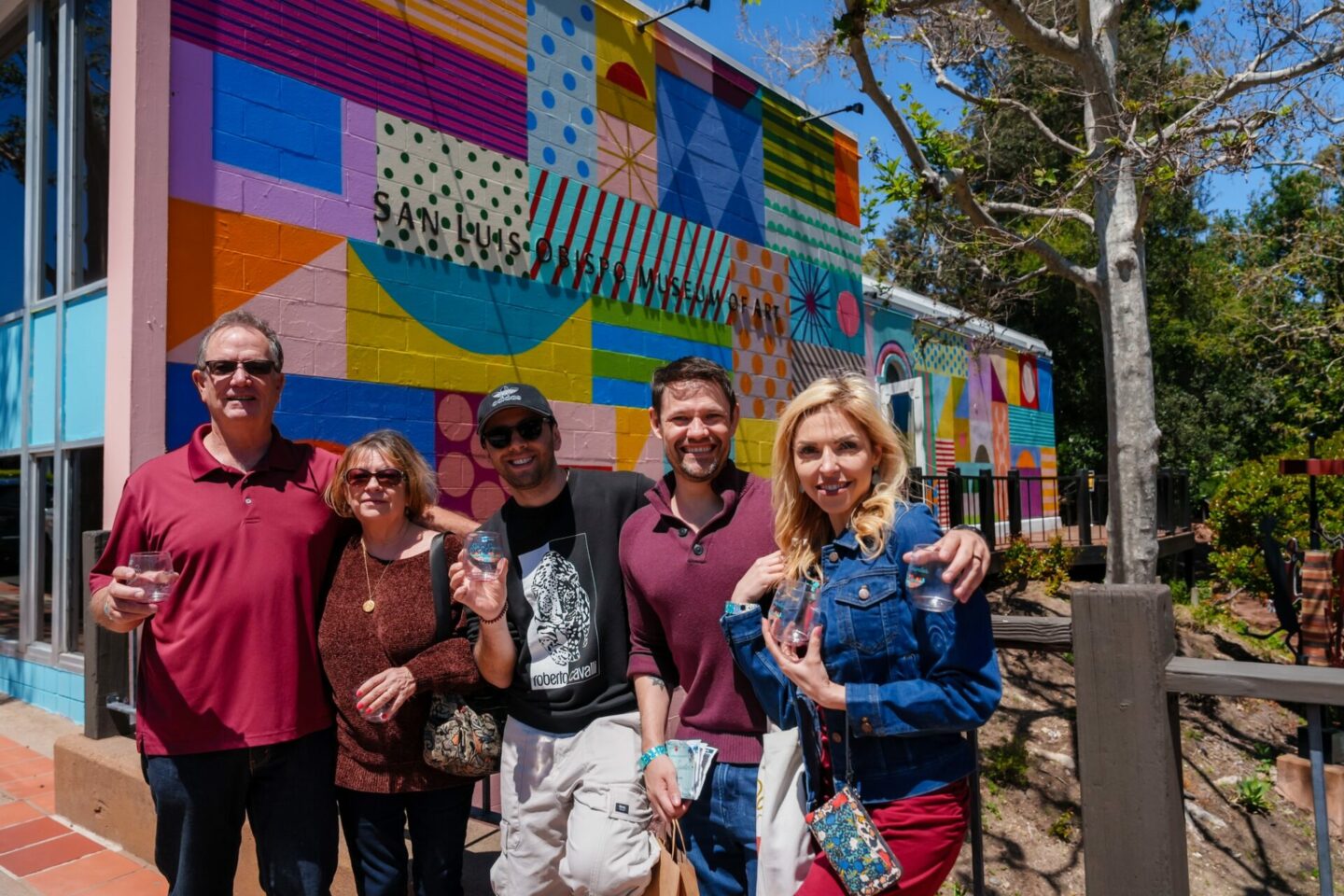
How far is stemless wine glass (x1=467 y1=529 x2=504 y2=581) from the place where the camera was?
2234 millimetres

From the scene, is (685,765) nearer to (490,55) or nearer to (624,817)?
(624,817)

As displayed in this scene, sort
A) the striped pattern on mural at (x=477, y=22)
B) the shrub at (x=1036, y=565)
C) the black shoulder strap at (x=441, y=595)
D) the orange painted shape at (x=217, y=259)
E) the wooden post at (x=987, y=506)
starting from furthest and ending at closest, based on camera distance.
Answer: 1. the shrub at (x=1036, y=565)
2. the wooden post at (x=987, y=506)
3. the striped pattern on mural at (x=477, y=22)
4. the orange painted shape at (x=217, y=259)
5. the black shoulder strap at (x=441, y=595)

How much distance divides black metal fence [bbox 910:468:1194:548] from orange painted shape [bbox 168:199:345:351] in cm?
707

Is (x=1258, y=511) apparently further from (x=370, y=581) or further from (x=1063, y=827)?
(x=370, y=581)

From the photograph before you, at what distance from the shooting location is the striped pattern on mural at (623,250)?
Answer: 22.5ft

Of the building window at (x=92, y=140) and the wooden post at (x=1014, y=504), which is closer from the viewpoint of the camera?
the building window at (x=92, y=140)

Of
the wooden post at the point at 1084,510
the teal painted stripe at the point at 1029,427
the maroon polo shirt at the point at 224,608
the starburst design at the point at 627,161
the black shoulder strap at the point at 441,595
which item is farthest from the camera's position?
the teal painted stripe at the point at 1029,427

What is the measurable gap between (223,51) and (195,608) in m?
3.83

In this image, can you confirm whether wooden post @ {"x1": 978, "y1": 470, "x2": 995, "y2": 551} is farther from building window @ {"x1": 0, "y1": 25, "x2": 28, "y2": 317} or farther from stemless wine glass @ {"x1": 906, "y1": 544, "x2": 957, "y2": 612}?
stemless wine glass @ {"x1": 906, "y1": 544, "x2": 957, "y2": 612}

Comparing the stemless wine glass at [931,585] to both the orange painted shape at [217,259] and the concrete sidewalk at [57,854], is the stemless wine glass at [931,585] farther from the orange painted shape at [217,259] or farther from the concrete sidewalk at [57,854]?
the orange painted shape at [217,259]

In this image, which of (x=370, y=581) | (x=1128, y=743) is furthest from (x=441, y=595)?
(x=1128, y=743)

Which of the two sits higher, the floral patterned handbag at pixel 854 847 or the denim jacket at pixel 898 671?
the denim jacket at pixel 898 671

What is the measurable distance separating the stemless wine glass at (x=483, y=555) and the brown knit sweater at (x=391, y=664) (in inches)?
14.4

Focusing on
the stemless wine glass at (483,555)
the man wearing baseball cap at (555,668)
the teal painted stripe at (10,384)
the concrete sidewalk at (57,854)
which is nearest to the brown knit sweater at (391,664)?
the man wearing baseball cap at (555,668)
